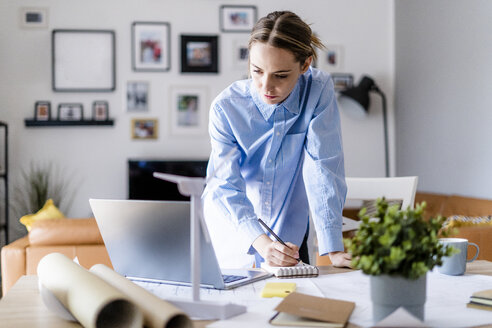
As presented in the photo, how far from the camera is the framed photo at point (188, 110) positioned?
5352 mm

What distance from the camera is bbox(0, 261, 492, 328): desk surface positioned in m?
0.96

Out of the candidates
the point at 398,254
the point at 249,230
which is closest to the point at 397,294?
the point at 398,254

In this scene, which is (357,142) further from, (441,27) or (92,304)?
(92,304)

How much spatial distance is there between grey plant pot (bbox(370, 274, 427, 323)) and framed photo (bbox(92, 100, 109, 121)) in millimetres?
4665

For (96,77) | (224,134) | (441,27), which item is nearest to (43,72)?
(96,77)

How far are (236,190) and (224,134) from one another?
0.60 ft

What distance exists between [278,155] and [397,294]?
77 centimetres

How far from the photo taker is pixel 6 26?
5.20m

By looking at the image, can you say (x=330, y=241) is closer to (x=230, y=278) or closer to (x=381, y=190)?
(x=230, y=278)

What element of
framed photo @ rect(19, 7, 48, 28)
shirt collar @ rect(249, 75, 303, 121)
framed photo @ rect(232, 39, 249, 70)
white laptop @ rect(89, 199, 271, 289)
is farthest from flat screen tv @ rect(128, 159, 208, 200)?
white laptop @ rect(89, 199, 271, 289)

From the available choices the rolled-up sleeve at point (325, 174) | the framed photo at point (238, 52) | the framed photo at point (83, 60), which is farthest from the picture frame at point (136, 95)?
the rolled-up sleeve at point (325, 174)

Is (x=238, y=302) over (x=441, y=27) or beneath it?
beneath

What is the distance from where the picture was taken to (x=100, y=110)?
17.2 ft

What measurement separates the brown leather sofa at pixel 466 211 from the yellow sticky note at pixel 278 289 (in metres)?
1.28
